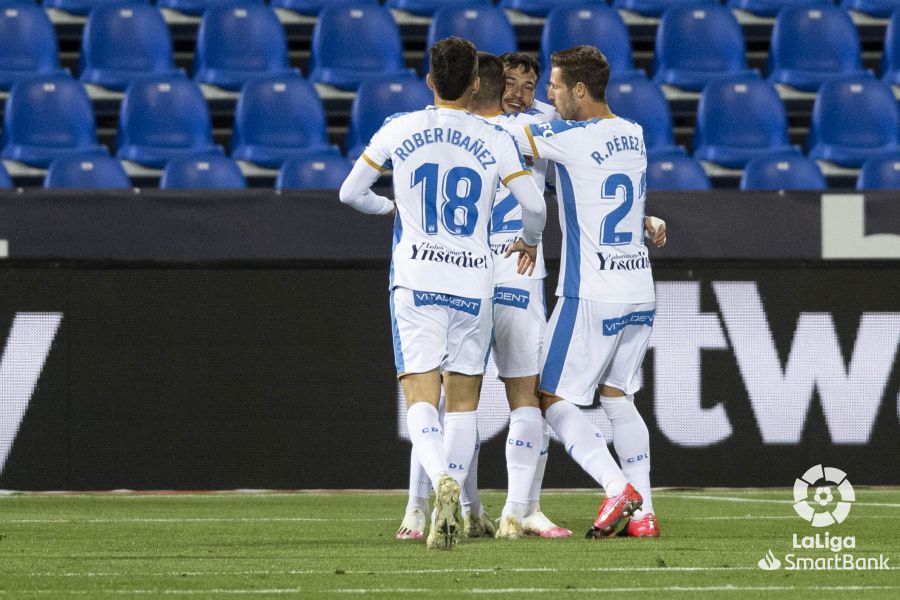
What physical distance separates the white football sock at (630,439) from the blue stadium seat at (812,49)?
6.84m

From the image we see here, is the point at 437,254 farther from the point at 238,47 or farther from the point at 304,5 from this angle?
the point at 304,5

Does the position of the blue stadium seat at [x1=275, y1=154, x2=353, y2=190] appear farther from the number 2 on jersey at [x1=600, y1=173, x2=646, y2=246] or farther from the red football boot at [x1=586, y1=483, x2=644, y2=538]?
the red football boot at [x1=586, y1=483, x2=644, y2=538]

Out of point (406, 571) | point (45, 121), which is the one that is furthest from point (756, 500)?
point (45, 121)

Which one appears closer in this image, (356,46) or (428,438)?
(428,438)

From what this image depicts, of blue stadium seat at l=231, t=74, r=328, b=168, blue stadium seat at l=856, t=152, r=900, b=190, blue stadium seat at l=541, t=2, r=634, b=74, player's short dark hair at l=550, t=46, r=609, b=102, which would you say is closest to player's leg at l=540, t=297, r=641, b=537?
player's short dark hair at l=550, t=46, r=609, b=102

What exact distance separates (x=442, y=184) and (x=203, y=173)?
5.03 m

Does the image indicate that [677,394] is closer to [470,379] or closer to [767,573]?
[470,379]

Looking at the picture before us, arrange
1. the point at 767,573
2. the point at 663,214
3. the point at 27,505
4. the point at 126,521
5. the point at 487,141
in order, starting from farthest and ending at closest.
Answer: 1. the point at 663,214
2. the point at 27,505
3. the point at 126,521
4. the point at 487,141
5. the point at 767,573

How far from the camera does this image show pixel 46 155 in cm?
1114

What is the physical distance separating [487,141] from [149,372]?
12.1ft

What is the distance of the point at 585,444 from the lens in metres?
6.15

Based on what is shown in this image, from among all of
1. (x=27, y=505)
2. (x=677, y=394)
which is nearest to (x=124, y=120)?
(x=27, y=505)

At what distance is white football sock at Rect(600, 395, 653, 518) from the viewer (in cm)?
634

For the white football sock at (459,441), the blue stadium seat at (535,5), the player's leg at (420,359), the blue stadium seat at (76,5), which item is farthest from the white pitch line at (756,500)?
the blue stadium seat at (76,5)
